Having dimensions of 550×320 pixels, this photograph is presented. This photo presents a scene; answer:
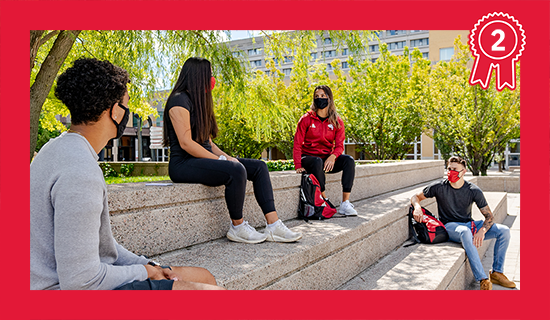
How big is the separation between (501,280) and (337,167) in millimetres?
2510

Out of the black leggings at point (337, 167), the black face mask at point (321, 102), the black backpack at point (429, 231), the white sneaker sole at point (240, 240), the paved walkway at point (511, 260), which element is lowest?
the paved walkway at point (511, 260)

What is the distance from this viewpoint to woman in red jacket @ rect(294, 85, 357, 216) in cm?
532

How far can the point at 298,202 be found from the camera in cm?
508

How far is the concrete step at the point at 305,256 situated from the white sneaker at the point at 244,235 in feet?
0.21

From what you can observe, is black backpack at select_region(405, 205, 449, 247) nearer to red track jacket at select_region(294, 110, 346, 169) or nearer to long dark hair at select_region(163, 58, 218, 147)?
red track jacket at select_region(294, 110, 346, 169)

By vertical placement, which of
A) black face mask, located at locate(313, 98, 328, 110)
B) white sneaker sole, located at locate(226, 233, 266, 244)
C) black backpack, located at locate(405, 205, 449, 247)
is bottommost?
black backpack, located at locate(405, 205, 449, 247)

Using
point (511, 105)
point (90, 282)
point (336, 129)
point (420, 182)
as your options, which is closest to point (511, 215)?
point (420, 182)

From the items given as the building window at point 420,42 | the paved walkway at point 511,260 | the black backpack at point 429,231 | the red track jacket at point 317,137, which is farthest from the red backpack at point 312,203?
the building window at point 420,42

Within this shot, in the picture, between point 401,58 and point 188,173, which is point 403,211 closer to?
point 188,173

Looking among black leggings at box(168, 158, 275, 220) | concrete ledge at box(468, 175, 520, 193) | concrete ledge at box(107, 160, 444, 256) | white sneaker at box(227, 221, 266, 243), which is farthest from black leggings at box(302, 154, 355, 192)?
concrete ledge at box(468, 175, 520, 193)

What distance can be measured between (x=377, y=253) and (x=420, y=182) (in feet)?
23.7

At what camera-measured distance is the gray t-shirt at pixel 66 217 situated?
1398 millimetres

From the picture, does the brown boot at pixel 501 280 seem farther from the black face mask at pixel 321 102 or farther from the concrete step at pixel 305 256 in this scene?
the black face mask at pixel 321 102

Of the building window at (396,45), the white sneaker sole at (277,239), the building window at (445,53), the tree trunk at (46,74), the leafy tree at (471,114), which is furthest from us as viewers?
the building window at (396,45)
